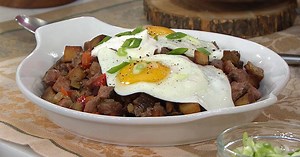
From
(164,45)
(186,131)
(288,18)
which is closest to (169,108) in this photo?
(186,131)

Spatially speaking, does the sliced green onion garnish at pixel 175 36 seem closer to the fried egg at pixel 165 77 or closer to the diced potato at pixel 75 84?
the fried egg at pixel 165 77

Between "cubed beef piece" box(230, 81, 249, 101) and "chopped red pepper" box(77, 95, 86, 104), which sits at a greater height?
"cubed beef piece" box(230, 81, 249, 101)

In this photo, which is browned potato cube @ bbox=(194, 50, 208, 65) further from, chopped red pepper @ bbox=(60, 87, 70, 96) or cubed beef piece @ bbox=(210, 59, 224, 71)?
chopped red pepper @ bbox=(60, 87, 70, 96)

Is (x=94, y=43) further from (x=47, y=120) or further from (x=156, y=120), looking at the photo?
(x=156, y=120)

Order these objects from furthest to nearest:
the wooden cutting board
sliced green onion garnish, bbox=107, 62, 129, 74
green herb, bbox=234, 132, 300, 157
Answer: the wooden cutting board → sliced green onion garnish, bbox=107, 62, 129, 74 → green herb, bbox=234, 132, 300, 157

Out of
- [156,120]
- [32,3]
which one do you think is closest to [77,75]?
[156,120]

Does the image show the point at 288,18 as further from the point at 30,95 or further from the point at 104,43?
the point at 30,95

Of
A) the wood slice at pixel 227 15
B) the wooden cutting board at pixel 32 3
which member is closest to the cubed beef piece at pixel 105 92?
the wood slice at pixel 227 15

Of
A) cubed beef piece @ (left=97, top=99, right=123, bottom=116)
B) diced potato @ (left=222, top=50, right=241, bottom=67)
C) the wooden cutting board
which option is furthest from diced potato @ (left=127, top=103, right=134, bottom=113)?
the wooden cutting board
